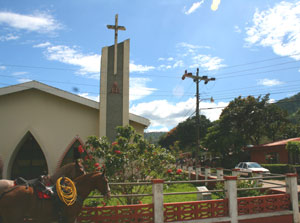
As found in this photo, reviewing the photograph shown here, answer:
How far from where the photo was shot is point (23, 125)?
12.4 m

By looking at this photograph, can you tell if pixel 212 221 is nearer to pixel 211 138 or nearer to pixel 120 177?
pixel 120 177

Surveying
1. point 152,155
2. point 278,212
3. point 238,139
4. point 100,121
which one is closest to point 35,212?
point 152,155

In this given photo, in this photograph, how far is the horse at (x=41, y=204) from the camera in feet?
14.1

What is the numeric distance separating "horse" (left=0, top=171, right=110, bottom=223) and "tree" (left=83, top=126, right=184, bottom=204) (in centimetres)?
230

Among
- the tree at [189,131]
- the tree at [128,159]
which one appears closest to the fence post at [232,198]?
the tree at [128,159]

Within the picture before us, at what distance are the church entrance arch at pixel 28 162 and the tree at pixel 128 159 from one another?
679 cm

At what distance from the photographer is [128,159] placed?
7852 millimetres

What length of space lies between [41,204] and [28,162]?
10455 mm

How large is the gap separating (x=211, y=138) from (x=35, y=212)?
2755 centimetres

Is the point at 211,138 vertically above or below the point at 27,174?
above

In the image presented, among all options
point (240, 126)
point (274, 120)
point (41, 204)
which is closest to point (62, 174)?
point (41, 204)

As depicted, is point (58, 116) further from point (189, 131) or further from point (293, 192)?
point (189, 131)

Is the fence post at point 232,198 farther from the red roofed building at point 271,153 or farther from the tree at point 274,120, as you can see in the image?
the tree at point 274,120

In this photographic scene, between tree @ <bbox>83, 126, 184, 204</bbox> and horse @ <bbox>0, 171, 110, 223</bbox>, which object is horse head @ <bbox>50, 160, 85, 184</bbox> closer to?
horse @ <bbox>0, 171, 110, 223</bbox>
